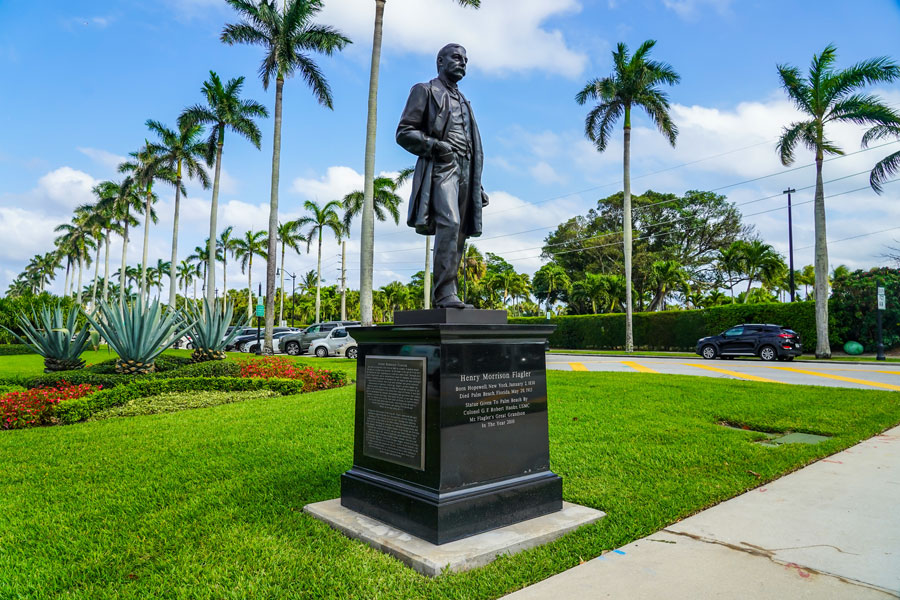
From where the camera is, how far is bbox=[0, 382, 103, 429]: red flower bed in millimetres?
7586

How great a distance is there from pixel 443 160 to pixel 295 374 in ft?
28.1

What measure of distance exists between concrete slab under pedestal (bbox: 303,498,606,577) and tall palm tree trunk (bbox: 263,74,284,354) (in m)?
18.8

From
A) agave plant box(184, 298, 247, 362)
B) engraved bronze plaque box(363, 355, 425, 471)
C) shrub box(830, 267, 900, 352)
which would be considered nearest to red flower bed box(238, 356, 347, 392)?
agave plant box(184, 298, 247, 362)

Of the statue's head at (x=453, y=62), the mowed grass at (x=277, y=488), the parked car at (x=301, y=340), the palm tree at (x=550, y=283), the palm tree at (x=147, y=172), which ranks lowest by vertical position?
the mowed grass at (x=277, y=488)

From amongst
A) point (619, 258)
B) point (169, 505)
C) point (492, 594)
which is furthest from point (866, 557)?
point (619, 258)

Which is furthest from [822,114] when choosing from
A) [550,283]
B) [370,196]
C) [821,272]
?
[550,283]

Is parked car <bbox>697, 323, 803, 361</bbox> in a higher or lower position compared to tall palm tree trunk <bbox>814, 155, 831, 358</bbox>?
lower

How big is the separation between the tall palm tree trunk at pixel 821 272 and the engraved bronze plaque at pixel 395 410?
2332 centimetres

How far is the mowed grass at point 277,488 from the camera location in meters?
2.91

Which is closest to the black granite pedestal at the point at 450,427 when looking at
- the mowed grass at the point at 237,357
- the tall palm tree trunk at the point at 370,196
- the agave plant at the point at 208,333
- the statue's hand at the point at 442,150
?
the statue's hand at the point at 442,150

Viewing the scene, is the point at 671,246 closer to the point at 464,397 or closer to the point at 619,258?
the point at 619,258

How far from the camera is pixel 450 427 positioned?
11.6ft

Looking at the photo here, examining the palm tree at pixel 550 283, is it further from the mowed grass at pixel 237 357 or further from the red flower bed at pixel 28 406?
the red flower bed at pixel 28 406

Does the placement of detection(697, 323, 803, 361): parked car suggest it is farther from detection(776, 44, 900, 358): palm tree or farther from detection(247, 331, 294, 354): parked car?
detection(247, 331, 294, 354): parked car
